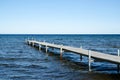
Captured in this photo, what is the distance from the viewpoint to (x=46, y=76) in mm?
16375

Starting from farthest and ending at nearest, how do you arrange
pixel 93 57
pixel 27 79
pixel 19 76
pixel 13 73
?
1. pixel 93 57
2. pixel 13 73
3. pixel 19 76
4. pixel 27 79

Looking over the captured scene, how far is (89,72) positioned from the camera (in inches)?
704

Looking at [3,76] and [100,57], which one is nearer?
[3,76]

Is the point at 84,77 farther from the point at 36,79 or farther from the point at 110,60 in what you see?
the point at 36,79

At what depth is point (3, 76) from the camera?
16.2 m

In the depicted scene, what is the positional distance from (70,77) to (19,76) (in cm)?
343

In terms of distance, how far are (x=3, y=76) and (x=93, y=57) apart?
724 cm

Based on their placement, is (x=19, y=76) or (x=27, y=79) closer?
(x=27, y=79)

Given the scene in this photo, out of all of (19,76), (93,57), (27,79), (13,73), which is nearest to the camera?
(27,79)

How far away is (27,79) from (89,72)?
5005mm

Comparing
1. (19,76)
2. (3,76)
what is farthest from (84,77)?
(3,76)

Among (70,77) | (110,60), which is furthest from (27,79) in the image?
(110,60)

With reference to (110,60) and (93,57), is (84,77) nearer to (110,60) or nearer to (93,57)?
(110,60)

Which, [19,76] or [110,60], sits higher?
[110,60]
